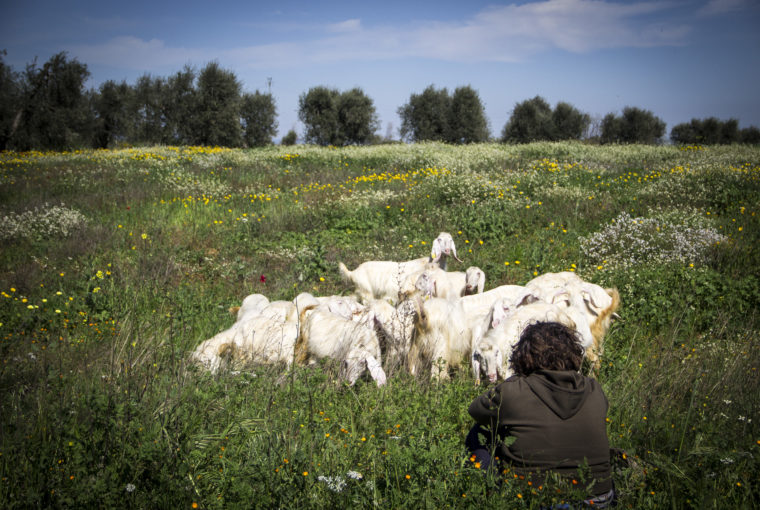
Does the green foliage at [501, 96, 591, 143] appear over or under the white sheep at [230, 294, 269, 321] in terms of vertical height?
over

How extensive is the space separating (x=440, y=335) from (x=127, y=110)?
1686 inches

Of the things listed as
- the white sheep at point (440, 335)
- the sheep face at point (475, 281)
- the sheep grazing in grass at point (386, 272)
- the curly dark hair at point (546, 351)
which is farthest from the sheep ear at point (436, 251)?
the curly dark hair at point (546, 351)

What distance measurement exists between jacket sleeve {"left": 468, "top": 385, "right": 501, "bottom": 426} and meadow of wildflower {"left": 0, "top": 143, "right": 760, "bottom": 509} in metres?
0.27

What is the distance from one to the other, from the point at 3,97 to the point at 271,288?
30241 millimetres

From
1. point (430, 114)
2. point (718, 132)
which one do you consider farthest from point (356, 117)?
point (718, 132)

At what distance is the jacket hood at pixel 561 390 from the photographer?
2.48 metres

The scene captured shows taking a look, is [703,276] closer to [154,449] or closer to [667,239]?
[667,239]

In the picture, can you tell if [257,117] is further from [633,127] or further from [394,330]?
[394,330]

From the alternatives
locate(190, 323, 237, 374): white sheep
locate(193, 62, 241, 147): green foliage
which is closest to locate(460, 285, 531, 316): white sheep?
locate(190, 323, 237, 374): white sheep

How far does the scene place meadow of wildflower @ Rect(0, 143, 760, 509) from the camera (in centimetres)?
245

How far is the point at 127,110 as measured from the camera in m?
38.7

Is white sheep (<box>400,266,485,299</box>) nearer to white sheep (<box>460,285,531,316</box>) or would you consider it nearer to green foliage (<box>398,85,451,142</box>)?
white sheep (<box>460,285,531,316</box>)

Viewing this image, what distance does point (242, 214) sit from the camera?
419 inches

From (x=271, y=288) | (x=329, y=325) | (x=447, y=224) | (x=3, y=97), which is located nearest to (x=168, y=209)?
(x=271, y=288)
